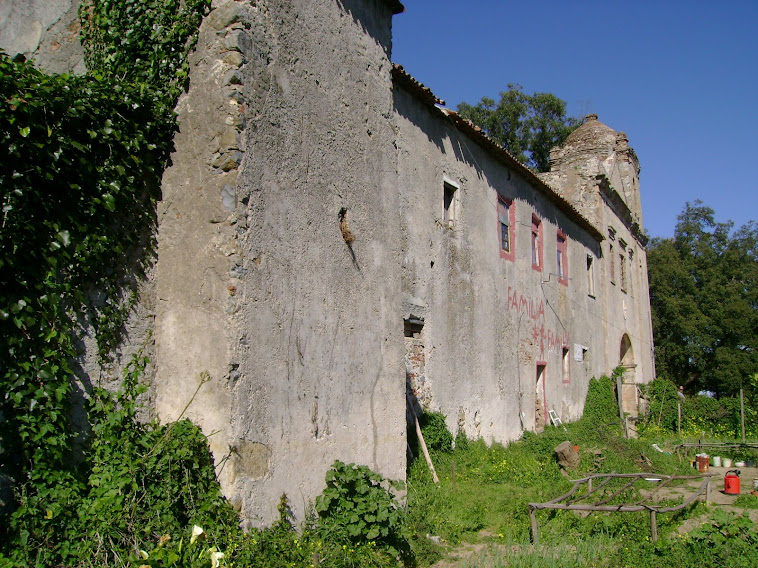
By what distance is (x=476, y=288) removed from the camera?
12219mm

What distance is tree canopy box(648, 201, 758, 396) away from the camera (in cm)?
3228

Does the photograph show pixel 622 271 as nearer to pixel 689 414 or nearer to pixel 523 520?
pixel 689 414

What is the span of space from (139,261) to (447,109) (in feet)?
24.4

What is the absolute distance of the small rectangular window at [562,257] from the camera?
56.0 ft

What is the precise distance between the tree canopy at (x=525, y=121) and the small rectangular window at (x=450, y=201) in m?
22.7

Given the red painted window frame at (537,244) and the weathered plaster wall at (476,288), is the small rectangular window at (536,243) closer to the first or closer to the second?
the red painted window frame at (537,244)

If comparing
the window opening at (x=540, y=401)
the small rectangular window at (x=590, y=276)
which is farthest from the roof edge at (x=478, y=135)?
the window opening at (x=540, y=401)

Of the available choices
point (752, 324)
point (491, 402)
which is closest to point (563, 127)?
point (752, 324)

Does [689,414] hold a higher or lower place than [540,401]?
lower

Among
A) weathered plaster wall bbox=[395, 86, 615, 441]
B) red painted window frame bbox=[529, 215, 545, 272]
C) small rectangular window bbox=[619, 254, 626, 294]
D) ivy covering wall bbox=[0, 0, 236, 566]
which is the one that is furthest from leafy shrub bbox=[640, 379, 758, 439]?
ivy covering wall bbox=[0, 0, 236, 566]

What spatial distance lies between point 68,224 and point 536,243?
505 inches

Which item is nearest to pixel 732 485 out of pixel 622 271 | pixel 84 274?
pixel 84 274

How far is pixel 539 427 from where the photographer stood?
14.9 m

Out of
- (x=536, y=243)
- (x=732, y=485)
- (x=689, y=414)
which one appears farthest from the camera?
(x=689, y=414)
